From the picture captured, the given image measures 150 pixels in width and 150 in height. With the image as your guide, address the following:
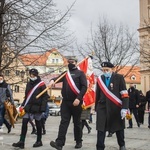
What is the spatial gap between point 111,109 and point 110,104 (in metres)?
0.10

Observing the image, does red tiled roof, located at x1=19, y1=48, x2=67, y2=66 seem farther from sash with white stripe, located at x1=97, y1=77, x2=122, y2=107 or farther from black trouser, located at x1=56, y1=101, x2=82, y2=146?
sash with white stripe, located at x1=97, y1=77, x2=122, y2=107

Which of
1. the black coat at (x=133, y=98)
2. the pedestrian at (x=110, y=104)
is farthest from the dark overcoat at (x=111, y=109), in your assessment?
the black coat at (x=133, y=98)

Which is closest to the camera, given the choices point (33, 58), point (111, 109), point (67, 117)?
point (111, 109)

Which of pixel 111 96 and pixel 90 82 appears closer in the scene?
pixel 111 96

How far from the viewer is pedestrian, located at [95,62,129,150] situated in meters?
6.71

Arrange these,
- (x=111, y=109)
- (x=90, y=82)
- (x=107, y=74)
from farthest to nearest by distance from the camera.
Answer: (x=90, y=82) < (x=107, y=74) < (x=111, y=109)

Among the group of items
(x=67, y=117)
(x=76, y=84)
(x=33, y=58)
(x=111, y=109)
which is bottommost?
(x=67, y=117)

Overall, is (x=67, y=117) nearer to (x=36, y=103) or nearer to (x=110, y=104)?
(x=36, y=103)

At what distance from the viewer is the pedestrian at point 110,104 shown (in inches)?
264

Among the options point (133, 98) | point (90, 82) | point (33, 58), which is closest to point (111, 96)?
point (90, 82)

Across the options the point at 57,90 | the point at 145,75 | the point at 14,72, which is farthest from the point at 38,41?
the point at 57,90

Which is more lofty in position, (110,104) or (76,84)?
(76,84)

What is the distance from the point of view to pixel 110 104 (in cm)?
680

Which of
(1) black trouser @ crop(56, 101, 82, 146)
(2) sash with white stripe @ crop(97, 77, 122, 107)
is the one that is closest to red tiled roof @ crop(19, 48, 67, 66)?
(1) black trouser @ crop(56, 101, 82, 146)
